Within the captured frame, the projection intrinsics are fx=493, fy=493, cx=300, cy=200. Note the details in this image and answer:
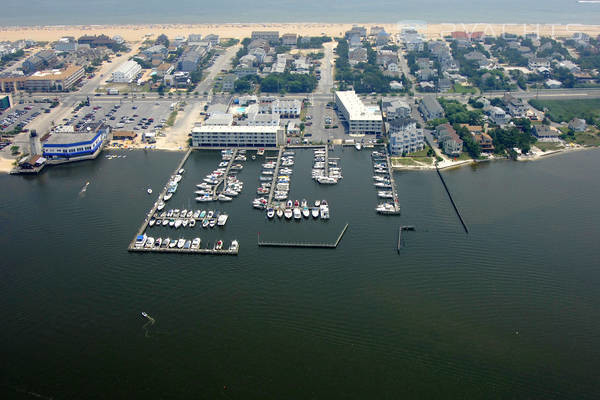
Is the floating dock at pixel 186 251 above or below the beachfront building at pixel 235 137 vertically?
below

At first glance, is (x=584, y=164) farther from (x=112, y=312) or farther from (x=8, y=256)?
(x=8, y=256)

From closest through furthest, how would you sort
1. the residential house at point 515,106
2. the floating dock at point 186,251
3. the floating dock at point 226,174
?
the floating dock at point 186,251 → the floating dock at point 226,174 → the residential house at point 515,106

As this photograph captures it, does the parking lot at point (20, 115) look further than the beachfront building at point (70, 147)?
Yes

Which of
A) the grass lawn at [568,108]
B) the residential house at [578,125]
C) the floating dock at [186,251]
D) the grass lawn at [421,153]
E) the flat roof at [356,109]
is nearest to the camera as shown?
the floating dock at [186,251]

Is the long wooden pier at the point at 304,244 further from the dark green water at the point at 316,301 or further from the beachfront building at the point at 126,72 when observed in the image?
the beachfront building at the point at 126,72

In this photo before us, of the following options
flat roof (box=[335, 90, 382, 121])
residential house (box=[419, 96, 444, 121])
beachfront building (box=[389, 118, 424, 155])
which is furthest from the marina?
residential house (box=[419, 96, 444, 121])

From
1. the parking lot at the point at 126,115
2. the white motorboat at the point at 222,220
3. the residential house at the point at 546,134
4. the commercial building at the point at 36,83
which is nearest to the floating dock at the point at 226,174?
the white motorboat at the point at 222,220

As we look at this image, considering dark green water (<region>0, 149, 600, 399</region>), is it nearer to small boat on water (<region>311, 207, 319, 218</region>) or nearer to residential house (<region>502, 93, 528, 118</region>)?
small boat on water (<region>311, 207, 319, 218</region>)
